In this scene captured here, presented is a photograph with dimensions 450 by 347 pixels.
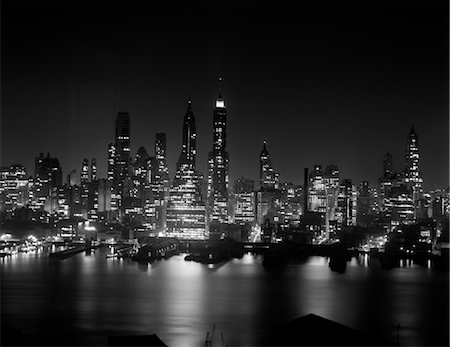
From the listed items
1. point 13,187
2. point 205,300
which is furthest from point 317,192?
point 205,300

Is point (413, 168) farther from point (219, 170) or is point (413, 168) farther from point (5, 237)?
point (5, 237)

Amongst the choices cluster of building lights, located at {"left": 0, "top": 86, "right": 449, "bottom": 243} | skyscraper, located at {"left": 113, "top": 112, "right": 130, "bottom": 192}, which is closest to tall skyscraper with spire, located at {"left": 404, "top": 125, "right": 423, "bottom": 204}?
cluster of building lights, located at {"left": 0, "top": 86, "right": 449, "bottom": 243}

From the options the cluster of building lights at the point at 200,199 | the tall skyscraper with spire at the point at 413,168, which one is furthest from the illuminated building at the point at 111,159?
the tall skyscraper with spire at the point at 413,168

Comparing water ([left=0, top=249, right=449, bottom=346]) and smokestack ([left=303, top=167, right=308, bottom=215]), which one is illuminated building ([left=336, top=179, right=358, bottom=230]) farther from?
water ([left=0, top=249, right=449, bottom=346])

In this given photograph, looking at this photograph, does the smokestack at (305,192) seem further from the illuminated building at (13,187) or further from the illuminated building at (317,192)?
the illuminated building at (13,187)

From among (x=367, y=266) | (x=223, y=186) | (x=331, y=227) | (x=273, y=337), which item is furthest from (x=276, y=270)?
(x=223, y=186)

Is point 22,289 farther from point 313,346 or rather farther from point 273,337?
point 313,346
